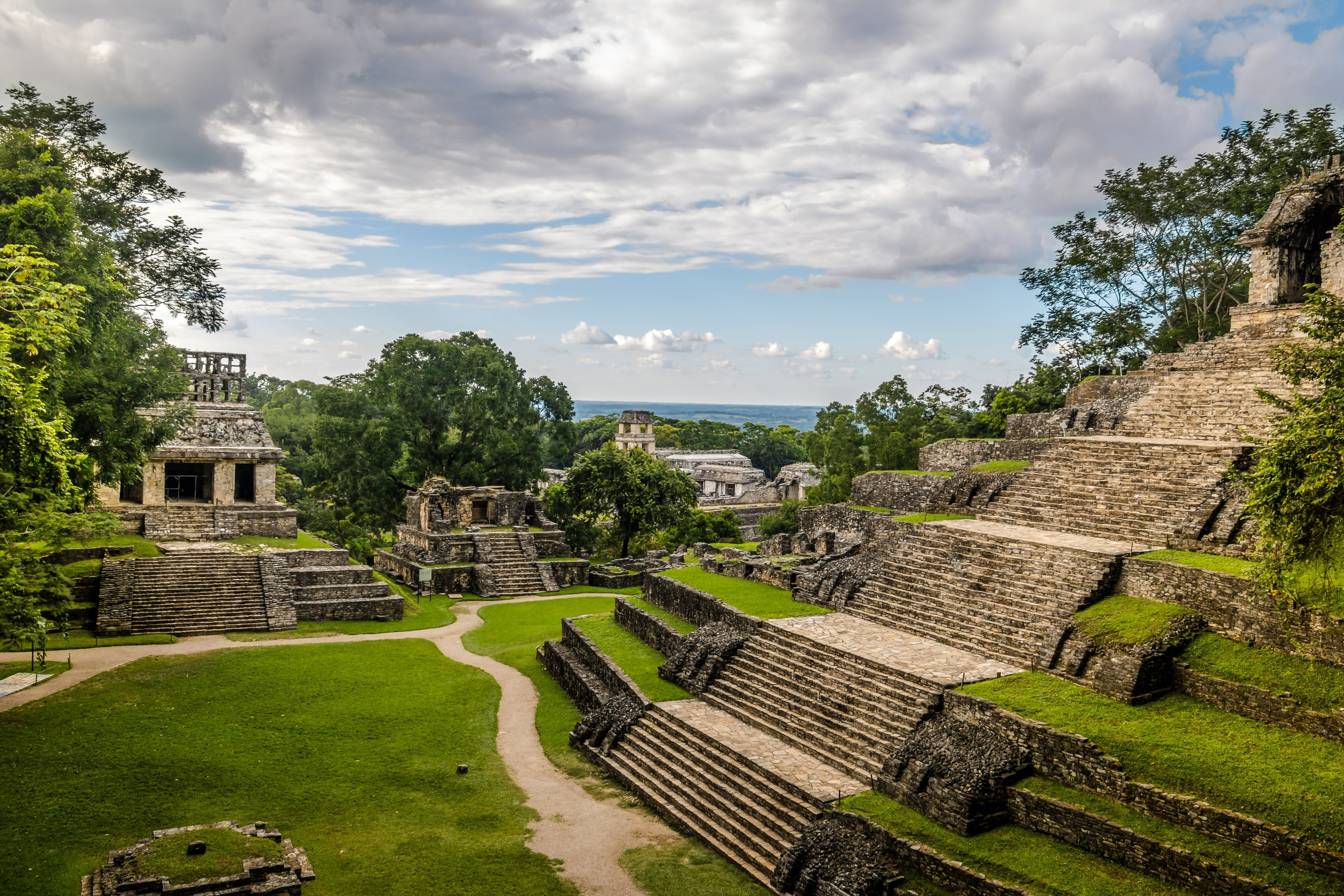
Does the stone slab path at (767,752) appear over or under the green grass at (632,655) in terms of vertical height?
over

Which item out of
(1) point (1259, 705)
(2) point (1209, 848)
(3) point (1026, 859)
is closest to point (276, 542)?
(3) point (1026, 859)

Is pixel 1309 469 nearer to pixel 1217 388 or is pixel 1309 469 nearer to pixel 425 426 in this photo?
pixel 1217 388

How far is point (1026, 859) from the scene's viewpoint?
955 centimetres

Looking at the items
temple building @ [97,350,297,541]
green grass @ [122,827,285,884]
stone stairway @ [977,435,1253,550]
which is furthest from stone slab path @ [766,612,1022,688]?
temple building @ [97,350,297,541]

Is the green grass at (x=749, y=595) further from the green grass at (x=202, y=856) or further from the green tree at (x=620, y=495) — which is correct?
the green tree at (x=620, y=495)

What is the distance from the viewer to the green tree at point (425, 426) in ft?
115

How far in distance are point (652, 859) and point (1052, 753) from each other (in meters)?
5.41

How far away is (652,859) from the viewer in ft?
37.0

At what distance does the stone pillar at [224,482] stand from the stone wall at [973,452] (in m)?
22.4

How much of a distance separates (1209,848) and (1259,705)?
7.86 feet

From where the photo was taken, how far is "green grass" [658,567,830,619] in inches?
679

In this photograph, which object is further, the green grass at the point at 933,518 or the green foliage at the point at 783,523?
the green foliage at the point at 783,523

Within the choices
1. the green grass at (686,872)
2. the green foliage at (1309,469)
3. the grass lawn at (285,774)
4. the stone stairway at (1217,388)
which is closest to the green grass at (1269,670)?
the green foliage at (1309,469)

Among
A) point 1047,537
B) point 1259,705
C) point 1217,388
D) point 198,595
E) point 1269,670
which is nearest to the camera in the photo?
point 1259,705
